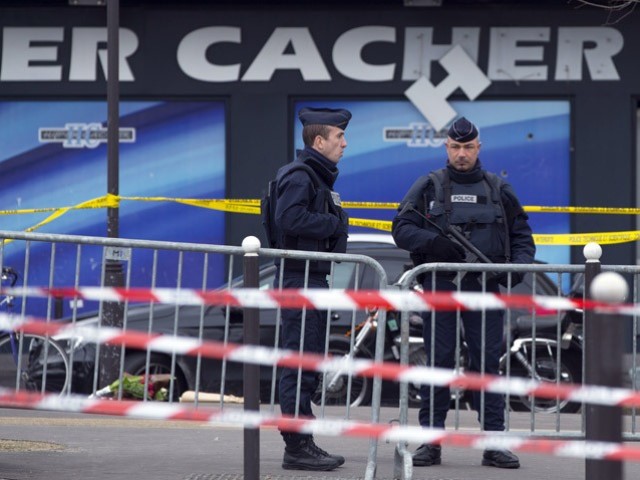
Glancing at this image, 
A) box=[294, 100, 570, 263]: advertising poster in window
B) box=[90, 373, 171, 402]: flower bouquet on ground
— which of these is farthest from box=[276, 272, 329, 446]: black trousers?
box=[294, 100, 570, 263]: advertising poster in window

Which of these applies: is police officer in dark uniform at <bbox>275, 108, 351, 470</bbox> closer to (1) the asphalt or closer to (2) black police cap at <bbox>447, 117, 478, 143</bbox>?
(1) the asphalt

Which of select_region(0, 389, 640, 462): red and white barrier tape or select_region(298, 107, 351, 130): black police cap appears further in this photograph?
select_region(298, 107, 351, 130): black police cap

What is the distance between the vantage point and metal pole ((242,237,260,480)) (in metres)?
5.67

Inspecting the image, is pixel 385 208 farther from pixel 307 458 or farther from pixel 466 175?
pixel 307 458

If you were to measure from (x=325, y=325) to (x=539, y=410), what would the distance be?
1.76 m

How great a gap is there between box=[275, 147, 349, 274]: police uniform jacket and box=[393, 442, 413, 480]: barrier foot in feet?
3.23

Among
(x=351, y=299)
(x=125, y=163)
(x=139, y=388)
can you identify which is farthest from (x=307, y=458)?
(x=125, y=163)

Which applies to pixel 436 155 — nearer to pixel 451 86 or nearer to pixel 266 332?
pixel 451 86

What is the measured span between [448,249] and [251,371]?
6.03 feet

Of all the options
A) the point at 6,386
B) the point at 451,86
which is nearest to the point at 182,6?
the point at 451,86

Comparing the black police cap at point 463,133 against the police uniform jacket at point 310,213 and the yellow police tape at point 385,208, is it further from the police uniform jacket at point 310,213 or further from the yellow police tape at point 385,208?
the yellow police tape at point 385,208

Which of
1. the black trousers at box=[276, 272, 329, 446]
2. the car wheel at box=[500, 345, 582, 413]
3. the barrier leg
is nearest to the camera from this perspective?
the barrier leg

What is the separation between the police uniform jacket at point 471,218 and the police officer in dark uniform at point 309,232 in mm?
455

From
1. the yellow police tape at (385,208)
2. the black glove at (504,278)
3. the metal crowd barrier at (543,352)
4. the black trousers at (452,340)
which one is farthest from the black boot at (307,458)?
Answer: the yellow police tape at (385,208)
